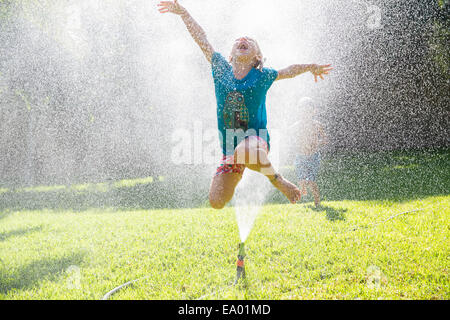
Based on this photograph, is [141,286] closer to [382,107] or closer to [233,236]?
[233,236]

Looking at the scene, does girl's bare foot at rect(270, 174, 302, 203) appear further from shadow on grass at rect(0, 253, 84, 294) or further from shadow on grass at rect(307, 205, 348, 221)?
shadow on grass at rect(0, 253, 84, 294)

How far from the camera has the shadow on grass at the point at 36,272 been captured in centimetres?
316

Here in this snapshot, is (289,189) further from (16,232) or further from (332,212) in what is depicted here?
(16,232)

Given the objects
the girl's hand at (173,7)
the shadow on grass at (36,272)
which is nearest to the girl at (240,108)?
the girl's hand at (173,7)

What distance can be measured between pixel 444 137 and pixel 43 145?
13978mm

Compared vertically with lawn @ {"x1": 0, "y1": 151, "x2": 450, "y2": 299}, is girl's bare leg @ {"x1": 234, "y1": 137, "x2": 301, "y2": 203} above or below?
above

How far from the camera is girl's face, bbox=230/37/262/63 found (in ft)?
9.87

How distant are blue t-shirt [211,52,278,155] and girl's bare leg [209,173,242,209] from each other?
0.24 m

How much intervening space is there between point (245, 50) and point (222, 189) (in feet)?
3.91

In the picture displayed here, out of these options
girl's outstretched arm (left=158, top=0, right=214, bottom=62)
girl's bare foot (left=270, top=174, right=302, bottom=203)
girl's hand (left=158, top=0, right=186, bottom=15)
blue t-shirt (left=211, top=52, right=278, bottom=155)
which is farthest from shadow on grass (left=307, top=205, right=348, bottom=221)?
girl's hand (left=158, top=0, right=186, bottom=15)

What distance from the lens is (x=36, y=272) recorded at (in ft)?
11.3

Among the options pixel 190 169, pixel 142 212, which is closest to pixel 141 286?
pixel 142 212

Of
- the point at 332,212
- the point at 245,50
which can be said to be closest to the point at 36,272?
the point at 245,50

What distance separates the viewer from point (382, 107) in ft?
41.1
